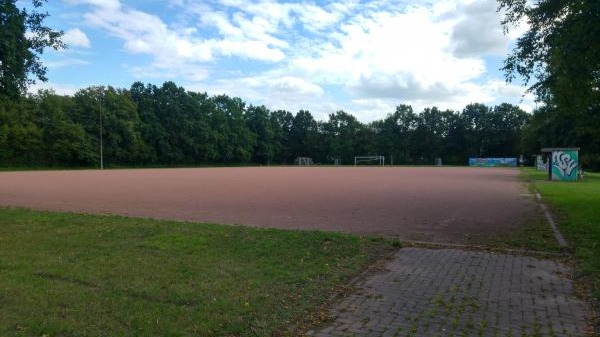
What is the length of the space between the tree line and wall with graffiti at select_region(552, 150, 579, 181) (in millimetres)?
44581

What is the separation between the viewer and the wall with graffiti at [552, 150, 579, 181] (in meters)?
35.3

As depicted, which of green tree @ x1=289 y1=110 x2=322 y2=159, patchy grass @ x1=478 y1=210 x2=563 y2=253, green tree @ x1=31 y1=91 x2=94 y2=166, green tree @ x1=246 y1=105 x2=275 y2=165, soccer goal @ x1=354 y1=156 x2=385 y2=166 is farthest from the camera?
green tree @ x1=289 y1=110 x2=322 y2=159

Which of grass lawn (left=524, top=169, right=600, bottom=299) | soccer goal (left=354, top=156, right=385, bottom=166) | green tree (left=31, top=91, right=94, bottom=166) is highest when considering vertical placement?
green tree (left=31, top=91, right=94, bottom=166)

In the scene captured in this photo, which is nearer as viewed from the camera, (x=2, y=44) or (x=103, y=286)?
(x=103, y=286)

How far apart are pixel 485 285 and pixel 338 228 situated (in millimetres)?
5510

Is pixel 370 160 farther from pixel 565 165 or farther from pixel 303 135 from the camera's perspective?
pixel 565 165

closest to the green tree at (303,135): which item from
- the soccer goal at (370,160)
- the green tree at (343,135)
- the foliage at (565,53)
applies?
the green tree at (343,135)

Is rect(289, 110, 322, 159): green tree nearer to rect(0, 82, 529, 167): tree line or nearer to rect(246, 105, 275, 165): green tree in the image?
rect(0, 82, 529, 167): tree line

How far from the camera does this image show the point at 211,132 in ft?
A: 309

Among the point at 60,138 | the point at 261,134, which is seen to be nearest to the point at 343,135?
the point at 261,134

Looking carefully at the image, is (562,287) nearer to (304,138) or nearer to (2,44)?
(2,44)

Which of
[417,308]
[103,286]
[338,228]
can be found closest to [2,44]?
[103,286]

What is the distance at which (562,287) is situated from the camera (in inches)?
263

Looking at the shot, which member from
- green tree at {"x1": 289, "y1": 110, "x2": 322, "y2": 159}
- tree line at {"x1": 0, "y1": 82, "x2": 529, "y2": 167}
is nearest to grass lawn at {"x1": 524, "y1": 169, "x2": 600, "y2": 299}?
tree line at {"x1": 0, "y1": 82, "x2": 529, "y2": 167}
